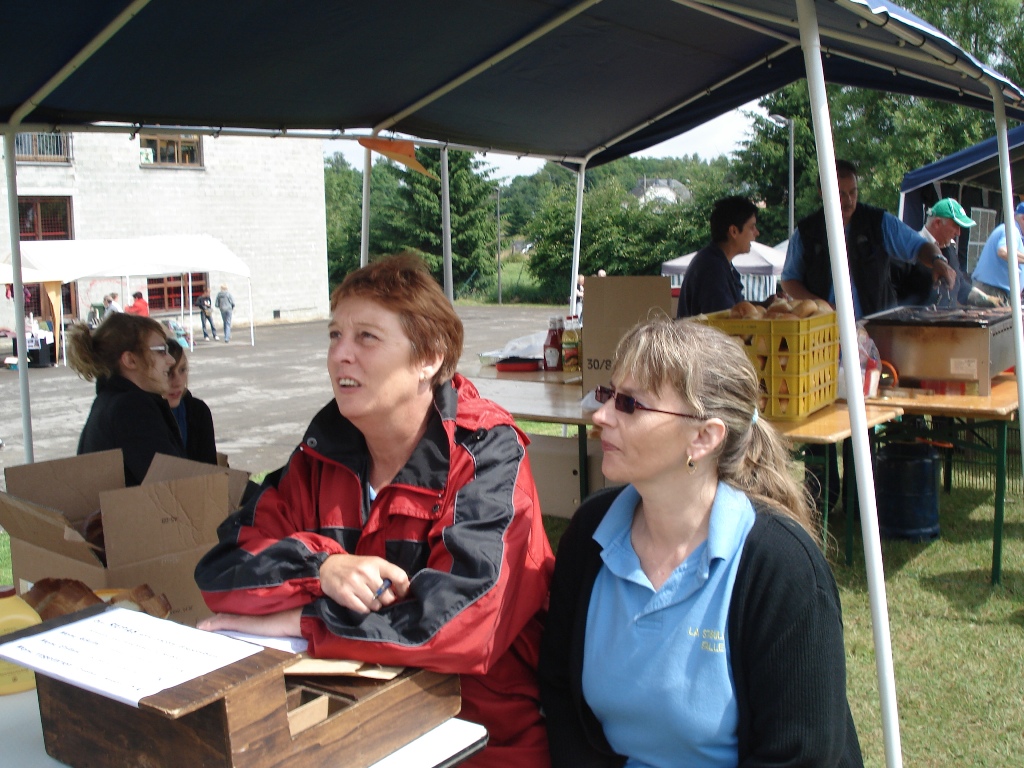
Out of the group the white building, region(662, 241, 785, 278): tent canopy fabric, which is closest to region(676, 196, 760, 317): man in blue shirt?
region(662, 241, 785, 278): tent canopy fabric

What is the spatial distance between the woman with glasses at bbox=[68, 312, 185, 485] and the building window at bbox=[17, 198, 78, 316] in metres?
23.5

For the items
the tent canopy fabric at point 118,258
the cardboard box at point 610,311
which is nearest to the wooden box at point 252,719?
the cardboard box at point 610,311

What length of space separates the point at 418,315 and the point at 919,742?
2.38 m

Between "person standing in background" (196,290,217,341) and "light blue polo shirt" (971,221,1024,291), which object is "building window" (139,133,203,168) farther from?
"light blue polo shirt" (971,221,1024,291)

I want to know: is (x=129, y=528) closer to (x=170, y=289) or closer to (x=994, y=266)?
(x=994, y=266)

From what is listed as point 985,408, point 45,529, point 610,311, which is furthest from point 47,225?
Answer: point 985,408

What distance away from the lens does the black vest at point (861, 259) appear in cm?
547

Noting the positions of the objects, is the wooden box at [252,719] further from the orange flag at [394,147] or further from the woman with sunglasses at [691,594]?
the orange flag at [394,147]

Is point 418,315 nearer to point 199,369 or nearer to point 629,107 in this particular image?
point 629,107

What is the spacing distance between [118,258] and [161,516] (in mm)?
18158

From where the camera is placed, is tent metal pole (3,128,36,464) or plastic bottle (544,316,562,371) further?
plastic bottle (544,316,562,371)

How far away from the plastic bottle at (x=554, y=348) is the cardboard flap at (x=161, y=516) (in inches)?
121

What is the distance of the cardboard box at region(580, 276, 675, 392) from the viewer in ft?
13.3

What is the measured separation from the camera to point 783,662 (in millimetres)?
1623
